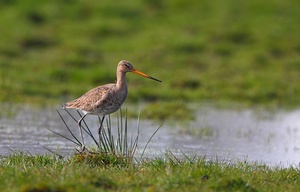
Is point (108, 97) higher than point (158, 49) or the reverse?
the reverse

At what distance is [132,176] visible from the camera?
8.00 meters

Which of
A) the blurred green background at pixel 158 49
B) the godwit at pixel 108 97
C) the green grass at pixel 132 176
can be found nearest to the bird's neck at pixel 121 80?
the godwit at pixel 108 97

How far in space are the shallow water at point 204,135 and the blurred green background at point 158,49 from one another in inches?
41.5

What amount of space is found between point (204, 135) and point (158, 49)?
8.58 meters

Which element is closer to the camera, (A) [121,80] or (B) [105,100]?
(B) [105,100]

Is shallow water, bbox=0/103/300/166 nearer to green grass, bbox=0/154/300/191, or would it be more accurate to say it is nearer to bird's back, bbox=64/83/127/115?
bird's back, bbox=64/83/127/115

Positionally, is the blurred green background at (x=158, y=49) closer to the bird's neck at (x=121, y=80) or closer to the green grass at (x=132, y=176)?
the bird's neck at (x=121, y=80)

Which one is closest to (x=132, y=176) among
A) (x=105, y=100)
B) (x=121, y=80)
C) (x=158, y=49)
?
(x=105, y=100)

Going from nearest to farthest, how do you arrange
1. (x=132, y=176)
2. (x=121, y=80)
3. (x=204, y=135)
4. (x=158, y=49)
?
1. (x=132, y=176)
2. (x=121, y=80)
3. (x=204, y=135)
4. (x=158, y=49)

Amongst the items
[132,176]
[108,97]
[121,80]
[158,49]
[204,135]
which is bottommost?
[132,176]

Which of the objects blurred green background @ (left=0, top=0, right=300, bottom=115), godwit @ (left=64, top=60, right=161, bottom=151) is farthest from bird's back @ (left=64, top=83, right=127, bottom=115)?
blurred green background @ (left=0, top=0, right=300, bottom=115)

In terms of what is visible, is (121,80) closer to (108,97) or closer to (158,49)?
(108,97)

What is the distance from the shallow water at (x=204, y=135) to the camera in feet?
36.6

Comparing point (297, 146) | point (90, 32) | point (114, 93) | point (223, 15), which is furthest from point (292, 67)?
point (114, 93)
